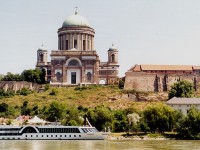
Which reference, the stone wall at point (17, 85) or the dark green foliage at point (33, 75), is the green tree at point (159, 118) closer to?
the stone wall at point (17, 85)

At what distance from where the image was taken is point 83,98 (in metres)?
84.7

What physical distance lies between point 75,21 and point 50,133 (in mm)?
45318

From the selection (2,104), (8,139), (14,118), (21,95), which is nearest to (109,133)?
(8,139)

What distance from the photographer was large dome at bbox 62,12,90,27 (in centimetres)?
10088

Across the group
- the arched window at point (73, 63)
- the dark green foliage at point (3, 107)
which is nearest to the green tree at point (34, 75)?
the arched window at point (73, 63)

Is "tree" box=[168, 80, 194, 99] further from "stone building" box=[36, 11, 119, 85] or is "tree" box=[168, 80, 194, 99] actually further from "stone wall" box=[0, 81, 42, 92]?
"stone wall" box=[0, 81, 42, 92]

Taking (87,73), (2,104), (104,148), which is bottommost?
(104,148)

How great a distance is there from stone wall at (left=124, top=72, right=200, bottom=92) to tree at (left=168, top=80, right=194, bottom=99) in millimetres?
7750

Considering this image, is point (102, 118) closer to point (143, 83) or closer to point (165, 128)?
point (165, 128)

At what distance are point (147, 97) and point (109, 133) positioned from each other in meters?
27.8

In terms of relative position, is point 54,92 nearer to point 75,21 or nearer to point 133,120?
point 75,21

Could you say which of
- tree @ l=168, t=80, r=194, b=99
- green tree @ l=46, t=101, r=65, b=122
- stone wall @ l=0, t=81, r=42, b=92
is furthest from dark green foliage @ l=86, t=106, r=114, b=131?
stone wall @ l=0, t=81, r=42, b=92

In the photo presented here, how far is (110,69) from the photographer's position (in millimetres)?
101062

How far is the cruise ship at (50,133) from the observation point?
59.6m
